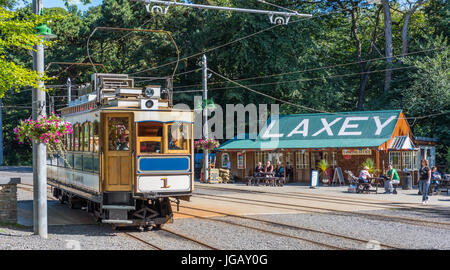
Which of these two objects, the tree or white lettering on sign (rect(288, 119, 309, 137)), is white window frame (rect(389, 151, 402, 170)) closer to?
white lettering on sign (rect(288, 119, 309, 137))

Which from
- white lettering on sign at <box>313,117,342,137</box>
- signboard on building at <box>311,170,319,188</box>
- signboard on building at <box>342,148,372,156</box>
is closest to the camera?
signboard on building at <box>311,170,319,188</box>

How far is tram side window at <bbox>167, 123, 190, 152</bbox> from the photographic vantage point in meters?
14.2

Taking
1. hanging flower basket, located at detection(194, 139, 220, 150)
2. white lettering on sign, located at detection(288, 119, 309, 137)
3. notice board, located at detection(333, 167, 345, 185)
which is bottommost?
notice board, located at detection(333, 167, 345, 185)

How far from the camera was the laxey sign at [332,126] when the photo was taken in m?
33.1

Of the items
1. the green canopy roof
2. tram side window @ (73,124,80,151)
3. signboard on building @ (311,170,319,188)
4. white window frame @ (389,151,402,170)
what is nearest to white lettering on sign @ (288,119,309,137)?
the green canopy roof

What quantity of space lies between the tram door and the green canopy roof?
797 inches

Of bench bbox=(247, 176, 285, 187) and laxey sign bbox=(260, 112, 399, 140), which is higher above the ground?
laxey sign bbox=(260, 112, 399, 140)

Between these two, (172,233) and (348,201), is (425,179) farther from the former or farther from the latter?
(172,233)

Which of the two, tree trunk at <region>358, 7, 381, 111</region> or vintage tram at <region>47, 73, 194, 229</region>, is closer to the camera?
vintage tram at <region>47, 73, 194, 229</region>

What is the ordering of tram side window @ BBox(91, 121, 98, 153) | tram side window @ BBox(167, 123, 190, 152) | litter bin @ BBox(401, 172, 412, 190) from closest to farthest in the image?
tram side window @ BBox(167, 123, 190, 152) < tram side window @ BBox(91, 121, 98, 153) < litter bin @ BBox(401, 172, 412, 190)

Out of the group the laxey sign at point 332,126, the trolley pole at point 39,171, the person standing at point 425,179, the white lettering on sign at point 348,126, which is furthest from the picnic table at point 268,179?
the trolley pole at point 39,171

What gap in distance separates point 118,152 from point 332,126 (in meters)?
23.0

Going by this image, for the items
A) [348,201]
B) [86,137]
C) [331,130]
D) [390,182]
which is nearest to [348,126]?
[331,130]
